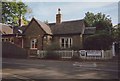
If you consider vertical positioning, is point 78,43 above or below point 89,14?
below

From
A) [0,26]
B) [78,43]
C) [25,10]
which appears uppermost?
[25,10]

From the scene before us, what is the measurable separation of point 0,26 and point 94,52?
70.8 feet

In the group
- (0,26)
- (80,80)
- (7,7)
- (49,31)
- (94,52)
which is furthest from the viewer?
(7,7)

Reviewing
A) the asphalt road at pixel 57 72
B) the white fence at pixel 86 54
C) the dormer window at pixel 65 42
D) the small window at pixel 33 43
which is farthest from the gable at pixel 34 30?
the asphalt road at pixel 57 72

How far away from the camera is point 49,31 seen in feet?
113

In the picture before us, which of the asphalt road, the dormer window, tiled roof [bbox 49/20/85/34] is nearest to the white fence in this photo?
the dormer window

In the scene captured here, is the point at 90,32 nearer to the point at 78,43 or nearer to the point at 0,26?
the point at 78,43

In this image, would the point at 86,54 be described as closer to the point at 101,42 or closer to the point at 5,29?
the point at 101,42

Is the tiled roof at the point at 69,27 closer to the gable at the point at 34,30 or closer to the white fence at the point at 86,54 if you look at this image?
the gable at the point at 34,30

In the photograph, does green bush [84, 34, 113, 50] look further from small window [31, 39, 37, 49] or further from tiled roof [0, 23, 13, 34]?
tiled roof [0, 23, 13, 34]

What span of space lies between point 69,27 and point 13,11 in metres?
22.4

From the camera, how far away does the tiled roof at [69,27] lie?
32.7 meters

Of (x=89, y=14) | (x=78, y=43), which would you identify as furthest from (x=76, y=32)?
(x=89, y=14)

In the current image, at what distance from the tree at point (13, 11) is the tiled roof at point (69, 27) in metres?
17.9
